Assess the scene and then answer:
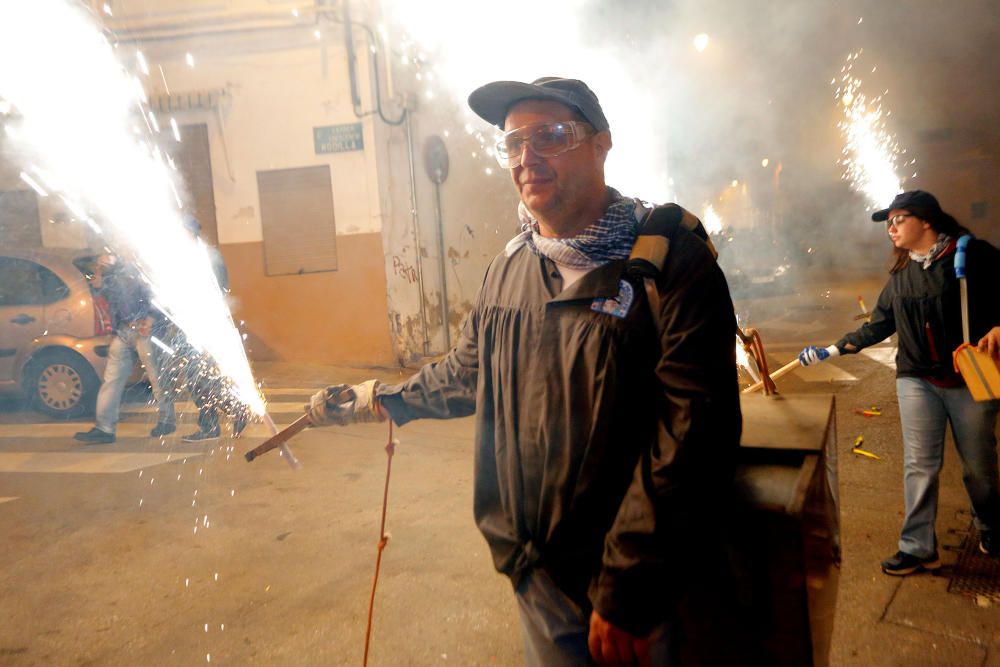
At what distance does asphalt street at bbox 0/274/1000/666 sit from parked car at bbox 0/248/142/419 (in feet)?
3.55

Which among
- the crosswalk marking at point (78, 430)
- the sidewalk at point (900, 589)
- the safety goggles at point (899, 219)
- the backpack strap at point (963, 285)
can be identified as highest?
the safety goggles at point (899, 219)

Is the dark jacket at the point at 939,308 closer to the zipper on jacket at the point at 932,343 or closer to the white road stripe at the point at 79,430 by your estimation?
the zipper on jacket at the point at 932,343

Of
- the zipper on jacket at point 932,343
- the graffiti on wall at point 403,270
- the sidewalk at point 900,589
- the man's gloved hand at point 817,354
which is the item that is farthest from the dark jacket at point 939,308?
the graffiti on wall at point 403,270

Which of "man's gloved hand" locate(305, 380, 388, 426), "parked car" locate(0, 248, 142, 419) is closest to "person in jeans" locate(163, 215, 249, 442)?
"parked car" locate(0, 248, 142, 419)

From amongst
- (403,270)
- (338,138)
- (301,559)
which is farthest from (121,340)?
(338,138)

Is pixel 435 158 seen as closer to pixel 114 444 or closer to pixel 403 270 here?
pixel 403 270

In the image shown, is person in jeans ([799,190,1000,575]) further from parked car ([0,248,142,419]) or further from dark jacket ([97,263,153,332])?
parked car ([0,248,142,419])

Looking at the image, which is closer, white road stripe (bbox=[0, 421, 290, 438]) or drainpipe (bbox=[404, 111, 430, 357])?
white road stripe (bbox=[0, 421, 290, 438])

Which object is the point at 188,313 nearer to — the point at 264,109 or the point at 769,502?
the point at 264,109

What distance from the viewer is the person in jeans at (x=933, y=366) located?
126 inches

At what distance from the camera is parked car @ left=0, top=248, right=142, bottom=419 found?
7.75 m

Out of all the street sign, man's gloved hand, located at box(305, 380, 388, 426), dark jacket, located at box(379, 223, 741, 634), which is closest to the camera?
dark jacket, located at box(379, 223, 741, 634)

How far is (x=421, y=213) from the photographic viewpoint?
11266 mm

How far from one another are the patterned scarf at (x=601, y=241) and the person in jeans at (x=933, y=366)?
2.24m
